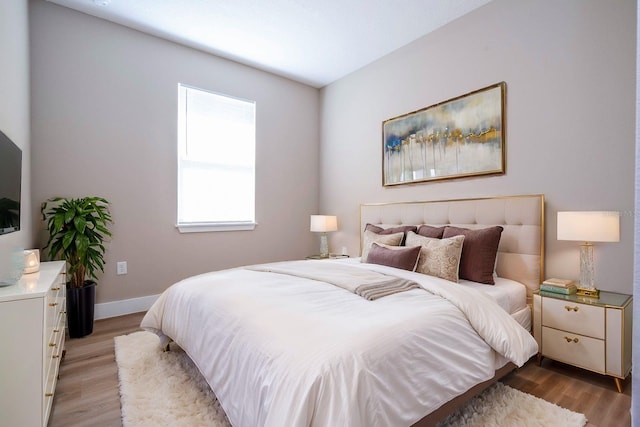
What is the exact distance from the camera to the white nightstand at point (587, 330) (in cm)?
186

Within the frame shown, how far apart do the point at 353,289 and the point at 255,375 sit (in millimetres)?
771

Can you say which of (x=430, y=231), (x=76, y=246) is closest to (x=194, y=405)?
(x=76, y=246)

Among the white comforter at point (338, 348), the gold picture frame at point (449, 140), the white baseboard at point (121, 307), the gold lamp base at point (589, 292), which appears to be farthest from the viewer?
the white baseboard at point (121, 307)

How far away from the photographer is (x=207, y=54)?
12.3ft

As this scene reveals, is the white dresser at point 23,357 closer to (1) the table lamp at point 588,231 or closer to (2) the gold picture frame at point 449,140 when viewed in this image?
(1) the table lamp at point 588,231

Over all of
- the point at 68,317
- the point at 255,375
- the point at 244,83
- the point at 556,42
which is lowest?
the point at 68,317

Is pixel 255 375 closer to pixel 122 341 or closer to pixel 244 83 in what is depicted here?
pixel 122 341

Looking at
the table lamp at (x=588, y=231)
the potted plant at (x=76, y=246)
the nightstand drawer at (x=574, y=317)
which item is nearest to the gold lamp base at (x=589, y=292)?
the table lamp at (x=588, y=231)

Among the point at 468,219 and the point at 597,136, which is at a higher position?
the point at 597,136

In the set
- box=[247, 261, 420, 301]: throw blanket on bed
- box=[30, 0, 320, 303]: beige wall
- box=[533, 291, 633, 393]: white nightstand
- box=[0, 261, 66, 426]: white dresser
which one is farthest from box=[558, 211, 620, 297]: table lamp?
box=[30, 0, 320, 303]: beige wall

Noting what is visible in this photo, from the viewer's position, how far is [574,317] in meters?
2.01

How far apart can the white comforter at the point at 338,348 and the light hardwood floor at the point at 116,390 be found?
0.42 m

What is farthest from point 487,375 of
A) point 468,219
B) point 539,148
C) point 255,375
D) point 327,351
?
point 539,148

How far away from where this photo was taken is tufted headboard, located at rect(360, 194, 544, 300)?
2410 mm
